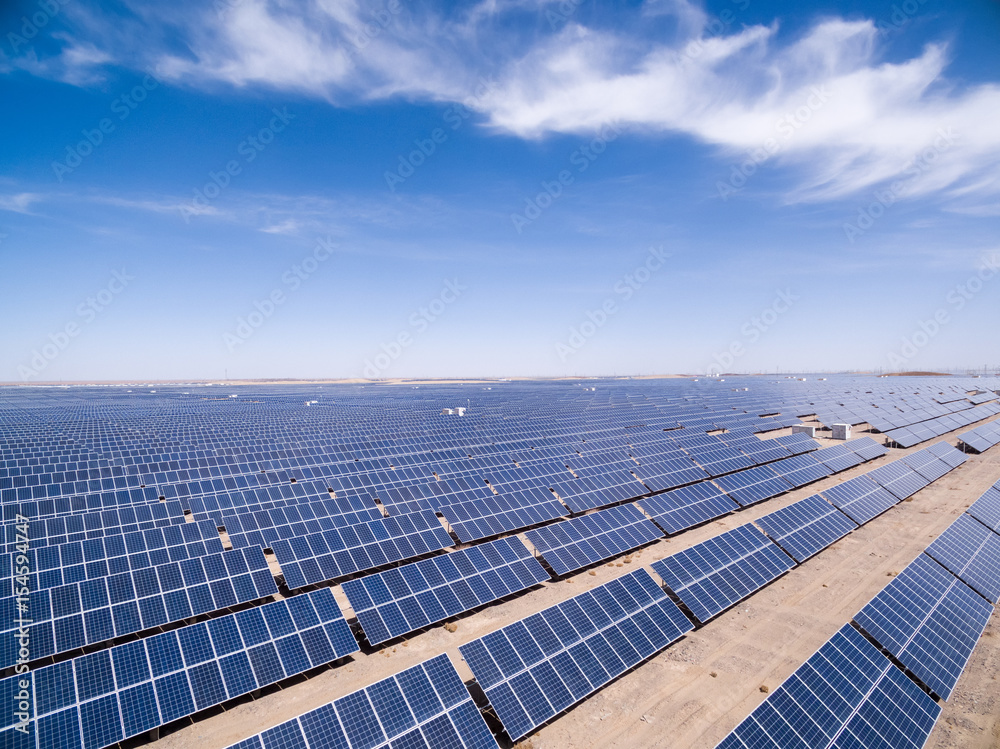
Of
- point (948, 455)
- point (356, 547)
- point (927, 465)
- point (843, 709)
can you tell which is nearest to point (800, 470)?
point (927, 465)

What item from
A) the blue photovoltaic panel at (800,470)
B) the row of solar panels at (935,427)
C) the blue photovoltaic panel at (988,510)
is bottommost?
the row of solar panels at (935,427)

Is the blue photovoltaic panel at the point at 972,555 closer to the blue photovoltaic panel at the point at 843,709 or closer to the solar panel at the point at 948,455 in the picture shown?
the blue photovoltaic panel at the point at 843,709

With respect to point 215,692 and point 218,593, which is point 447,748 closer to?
point 215,692

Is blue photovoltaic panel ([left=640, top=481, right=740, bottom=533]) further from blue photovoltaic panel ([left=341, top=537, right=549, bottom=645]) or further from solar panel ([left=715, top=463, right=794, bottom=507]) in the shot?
blue photovoltaic panel ([left=341, top=537, right=549, bottom=645])

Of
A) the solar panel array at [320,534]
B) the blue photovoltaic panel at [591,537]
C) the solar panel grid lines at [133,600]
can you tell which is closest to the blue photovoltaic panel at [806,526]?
the solar panel array at [320,534]

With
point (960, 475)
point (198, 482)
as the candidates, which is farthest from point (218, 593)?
point (960, 475)

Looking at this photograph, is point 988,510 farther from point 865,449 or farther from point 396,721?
point 396,721
